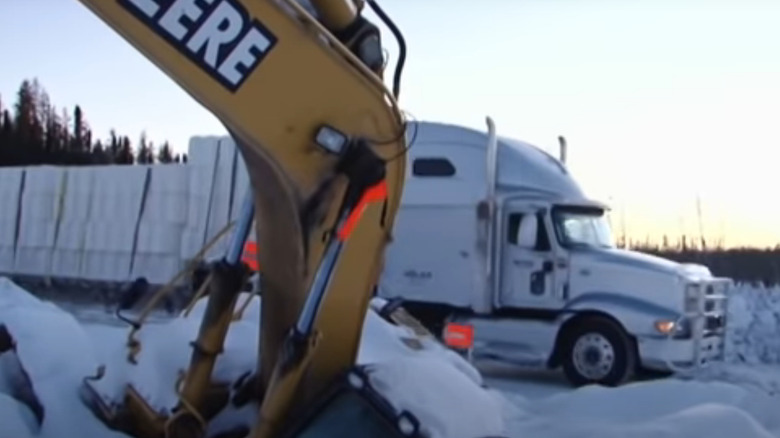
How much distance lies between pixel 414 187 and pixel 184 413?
33.2ft

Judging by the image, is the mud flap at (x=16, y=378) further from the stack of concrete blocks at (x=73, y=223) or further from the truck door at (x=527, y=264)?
the stack of concrete blocks at (x=73, y=223)

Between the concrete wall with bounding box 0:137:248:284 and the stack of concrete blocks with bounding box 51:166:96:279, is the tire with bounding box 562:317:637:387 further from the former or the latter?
the stack of concrete blocks with bounding box 51:166:96:279

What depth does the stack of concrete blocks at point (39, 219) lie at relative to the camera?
2250 cm

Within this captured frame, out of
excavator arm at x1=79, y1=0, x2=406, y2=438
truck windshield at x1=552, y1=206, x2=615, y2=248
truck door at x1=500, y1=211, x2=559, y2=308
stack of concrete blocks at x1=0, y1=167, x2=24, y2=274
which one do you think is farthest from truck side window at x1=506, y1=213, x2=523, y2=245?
stack of concrete blocks at x1=0, y1=167, x2=24, y2=274

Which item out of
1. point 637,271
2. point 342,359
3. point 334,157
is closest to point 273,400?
point 342,359

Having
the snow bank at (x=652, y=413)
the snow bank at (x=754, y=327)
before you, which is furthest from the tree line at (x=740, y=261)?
the snow bank at (x=652, y=413)

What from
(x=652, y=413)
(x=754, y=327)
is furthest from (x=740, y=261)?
(x=652, y=413)

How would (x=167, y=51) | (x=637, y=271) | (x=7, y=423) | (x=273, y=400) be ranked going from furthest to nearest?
(x=637, y=271) < (x=7, y=423) < (x=273, y=400) < (x=167, y=51)

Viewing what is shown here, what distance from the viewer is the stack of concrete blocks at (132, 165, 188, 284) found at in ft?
63.8

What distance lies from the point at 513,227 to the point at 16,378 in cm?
905

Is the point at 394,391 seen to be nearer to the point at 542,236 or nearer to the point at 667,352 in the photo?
the point at 667,352

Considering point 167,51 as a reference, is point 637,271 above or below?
below

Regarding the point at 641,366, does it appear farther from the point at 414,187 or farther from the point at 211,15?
the point at 211,15

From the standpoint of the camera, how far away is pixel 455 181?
1491 centimetres
